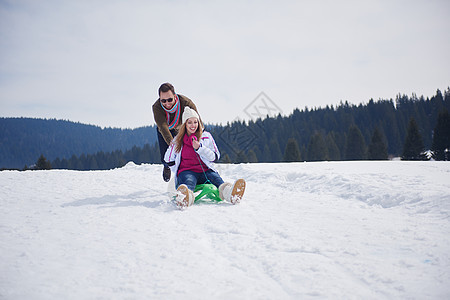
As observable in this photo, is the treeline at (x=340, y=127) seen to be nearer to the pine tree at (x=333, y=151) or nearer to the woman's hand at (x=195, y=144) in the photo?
the pine tree at (x=333, y=151)

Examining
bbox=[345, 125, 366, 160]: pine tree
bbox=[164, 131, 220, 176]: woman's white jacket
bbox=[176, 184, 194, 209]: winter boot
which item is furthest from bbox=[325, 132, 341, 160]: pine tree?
bbox=[176, 184, 194, 209]: winter boot

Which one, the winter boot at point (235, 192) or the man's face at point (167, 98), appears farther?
the man's face at point (167, 98)

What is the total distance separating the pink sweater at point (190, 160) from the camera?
4293 millimetres

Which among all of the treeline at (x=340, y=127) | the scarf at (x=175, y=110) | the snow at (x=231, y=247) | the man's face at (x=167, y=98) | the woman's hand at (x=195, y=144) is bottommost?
the snow at (x=231, y=247)

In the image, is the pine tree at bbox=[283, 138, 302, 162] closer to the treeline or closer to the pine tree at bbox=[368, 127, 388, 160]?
the treeline

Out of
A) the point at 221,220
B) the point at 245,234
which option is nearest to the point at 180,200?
the point at 221,220

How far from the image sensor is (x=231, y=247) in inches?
84.0

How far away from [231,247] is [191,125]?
249 cm

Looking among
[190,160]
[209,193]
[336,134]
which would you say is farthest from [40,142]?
[209,193]

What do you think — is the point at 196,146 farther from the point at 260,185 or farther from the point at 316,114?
the point at 316,114

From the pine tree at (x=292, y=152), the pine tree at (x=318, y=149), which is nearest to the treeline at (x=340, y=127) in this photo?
the pine tree at (x=318, y=149)

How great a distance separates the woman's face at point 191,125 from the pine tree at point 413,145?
1409 inches

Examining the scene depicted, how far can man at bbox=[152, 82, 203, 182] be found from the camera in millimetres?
4598

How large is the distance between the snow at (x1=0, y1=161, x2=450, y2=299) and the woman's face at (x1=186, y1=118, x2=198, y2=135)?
3.91 feet
